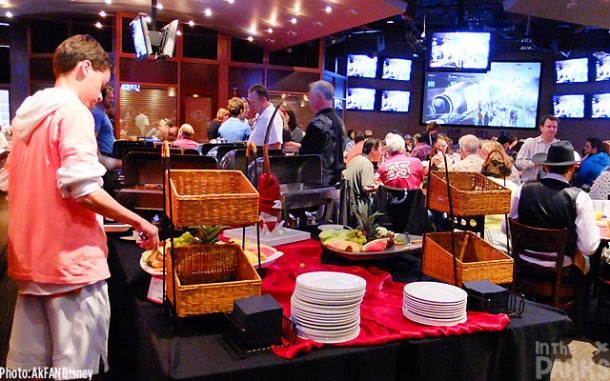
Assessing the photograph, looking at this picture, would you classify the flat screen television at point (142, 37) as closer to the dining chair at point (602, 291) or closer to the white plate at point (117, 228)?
the white plate at point (117, 228)

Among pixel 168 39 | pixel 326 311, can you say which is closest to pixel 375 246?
pixel 326 311

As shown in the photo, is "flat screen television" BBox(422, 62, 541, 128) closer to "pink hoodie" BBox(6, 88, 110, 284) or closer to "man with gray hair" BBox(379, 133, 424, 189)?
"man with gray hair" BBox(379, 133, 424, 189)

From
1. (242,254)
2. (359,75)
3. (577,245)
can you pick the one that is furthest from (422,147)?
(359,75)

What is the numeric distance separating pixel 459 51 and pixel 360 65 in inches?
187

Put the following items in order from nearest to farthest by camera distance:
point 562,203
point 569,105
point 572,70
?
point 562,203 → point 572,70 → point 569,105

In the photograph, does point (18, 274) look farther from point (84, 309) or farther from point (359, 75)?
point (359, 75)

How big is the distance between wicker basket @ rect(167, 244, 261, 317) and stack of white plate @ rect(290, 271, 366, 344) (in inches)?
7.2

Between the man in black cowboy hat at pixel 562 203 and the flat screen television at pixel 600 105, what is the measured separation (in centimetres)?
1250

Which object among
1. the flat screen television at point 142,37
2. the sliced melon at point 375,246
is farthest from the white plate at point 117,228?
the flat screen television at point 142,37

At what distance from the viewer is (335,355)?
1.56 m

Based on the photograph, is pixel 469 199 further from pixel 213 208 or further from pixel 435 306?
pixel 213 208

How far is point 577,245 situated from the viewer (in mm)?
3518

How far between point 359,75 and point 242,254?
1530 cm

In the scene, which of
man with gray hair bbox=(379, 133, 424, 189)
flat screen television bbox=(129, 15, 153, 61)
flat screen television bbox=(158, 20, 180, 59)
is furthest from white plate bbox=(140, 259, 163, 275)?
flat screen television bbox=(129, 15, 153, 61)
